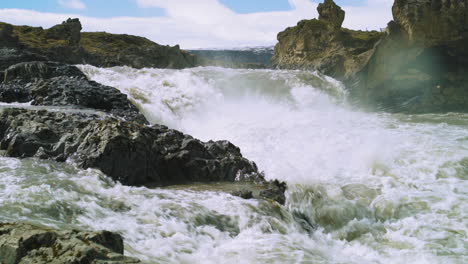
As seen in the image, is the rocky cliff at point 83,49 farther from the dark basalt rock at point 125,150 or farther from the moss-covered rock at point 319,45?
the dark basalt rock at point 125,150

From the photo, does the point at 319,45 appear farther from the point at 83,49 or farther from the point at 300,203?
the point at 300,203

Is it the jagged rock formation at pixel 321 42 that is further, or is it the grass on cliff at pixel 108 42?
the grass on cliff at pixel 108 42

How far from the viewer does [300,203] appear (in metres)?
10.3

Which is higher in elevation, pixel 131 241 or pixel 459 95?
pixel 459 95

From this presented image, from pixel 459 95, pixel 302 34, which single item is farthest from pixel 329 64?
pixel 459 95

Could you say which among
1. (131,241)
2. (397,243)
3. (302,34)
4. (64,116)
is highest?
(302,34)

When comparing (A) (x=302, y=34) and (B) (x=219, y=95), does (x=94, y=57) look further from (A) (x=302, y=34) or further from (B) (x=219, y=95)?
(B) (x=219, y=95)

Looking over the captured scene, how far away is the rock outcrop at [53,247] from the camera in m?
3.98

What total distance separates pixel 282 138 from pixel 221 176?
5.74m

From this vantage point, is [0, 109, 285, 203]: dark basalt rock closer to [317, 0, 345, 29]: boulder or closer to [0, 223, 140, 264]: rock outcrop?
[0, 223, 140, 264]: rock outcrop

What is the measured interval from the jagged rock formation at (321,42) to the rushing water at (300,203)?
105 ft

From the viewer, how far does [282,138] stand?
16297 mm

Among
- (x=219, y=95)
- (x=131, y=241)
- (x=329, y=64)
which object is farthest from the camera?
(x=329, y=64)

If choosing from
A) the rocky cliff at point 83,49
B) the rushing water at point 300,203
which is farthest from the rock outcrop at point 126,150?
the rocky cliff at point 83,49
